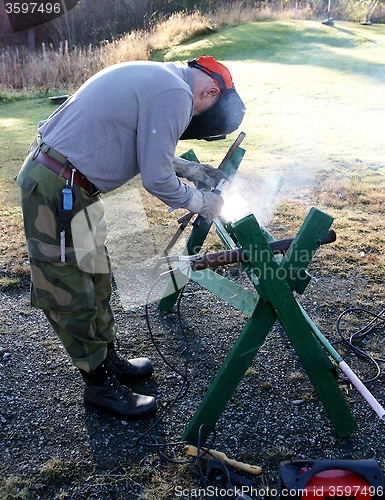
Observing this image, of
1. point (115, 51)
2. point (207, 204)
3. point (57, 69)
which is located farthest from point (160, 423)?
point (115, 51)

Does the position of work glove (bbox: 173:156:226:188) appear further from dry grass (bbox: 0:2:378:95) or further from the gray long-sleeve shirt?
dry grass (bbox: 0:2:378:95)

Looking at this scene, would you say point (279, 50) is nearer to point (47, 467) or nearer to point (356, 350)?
point (356, 350)

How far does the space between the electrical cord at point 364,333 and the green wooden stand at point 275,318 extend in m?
0.62

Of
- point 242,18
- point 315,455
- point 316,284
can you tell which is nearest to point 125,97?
point 315,455

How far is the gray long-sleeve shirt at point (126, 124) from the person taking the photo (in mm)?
1801

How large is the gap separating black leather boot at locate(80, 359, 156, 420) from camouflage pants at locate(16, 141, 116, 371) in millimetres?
116

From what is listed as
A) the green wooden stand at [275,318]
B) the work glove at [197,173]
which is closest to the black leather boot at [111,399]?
the green wooden stand at [275,318]

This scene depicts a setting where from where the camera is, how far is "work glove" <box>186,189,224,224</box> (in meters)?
2.11

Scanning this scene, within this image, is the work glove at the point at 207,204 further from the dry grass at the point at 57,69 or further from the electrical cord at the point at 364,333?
the dry grass at the point at 57,69

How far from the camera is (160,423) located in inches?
91.7

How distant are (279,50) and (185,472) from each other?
13.2 meters

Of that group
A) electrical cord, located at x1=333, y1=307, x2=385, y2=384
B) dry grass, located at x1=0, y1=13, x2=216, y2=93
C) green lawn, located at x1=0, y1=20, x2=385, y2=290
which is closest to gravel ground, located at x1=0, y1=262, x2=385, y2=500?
electrical cord, located at x1=333, y1=307, x2=385, y2=384

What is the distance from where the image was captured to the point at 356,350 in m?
2.80

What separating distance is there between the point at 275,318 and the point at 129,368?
39.2 inches
